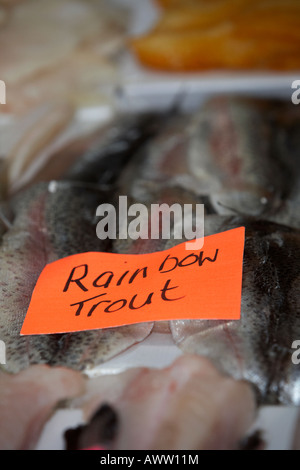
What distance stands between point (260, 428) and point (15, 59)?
1.87m

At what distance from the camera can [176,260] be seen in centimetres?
94

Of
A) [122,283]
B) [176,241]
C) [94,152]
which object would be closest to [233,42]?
[94,152]

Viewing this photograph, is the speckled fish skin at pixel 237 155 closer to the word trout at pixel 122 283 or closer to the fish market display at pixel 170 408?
the word trout at pixel 122 283

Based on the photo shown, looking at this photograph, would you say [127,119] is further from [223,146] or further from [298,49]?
[298,49]

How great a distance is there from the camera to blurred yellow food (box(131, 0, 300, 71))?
196 cm

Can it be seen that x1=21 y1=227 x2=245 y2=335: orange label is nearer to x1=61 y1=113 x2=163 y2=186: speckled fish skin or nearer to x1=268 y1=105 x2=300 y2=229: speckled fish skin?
x1=268 y1=105 x2=300 y2=229: speckled fish skin

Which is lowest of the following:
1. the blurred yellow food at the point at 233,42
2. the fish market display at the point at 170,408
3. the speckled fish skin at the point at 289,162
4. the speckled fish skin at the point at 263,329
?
the fish market display at the point at 170,408

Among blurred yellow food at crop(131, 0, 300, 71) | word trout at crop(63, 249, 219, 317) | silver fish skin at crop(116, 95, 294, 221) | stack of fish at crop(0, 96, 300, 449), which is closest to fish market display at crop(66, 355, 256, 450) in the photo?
stack of fish at crop(0, 96, 300, 449)

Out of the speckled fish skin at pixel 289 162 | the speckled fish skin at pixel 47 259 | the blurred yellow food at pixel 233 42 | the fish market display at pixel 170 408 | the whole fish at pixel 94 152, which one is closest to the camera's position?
the fish market display at pixel 170 408

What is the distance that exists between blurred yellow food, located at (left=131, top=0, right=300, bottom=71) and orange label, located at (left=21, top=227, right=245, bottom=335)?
4.14ft

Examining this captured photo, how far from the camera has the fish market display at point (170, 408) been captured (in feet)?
2.20

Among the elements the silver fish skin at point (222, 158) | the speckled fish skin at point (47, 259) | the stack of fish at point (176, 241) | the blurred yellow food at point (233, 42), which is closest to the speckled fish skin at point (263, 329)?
the stack of fish at point (176, 241)

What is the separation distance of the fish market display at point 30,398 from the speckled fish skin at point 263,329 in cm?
20
